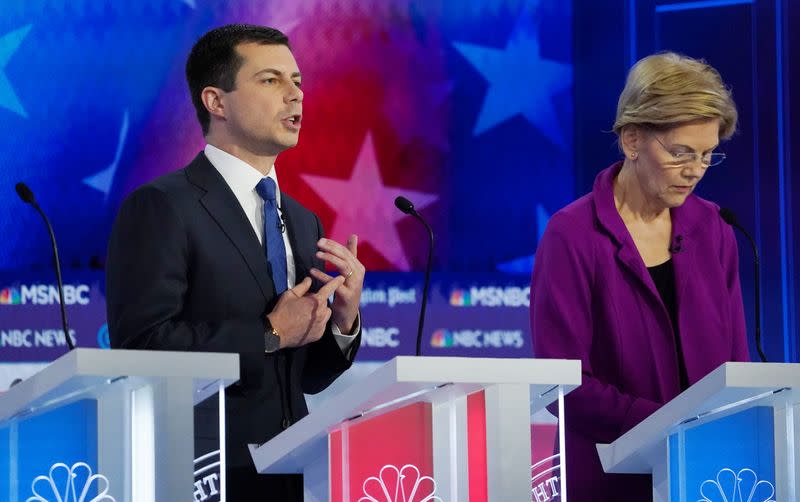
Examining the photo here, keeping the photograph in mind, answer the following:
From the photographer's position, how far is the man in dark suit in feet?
8.55

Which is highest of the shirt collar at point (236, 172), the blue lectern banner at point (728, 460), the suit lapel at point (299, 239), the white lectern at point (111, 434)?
the shirt collar at point (236, 172)

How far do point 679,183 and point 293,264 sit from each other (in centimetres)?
88

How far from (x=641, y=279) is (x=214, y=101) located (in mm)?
986

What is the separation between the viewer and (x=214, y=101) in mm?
2994

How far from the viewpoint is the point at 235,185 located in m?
2.88

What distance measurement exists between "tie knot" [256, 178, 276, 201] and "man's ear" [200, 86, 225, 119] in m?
0.19

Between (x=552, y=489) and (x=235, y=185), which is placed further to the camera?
(x=235, y=185)

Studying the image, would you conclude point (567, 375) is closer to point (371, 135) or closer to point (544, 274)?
point (544, 274)

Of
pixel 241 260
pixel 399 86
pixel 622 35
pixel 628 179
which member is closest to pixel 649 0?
pixel 622 35

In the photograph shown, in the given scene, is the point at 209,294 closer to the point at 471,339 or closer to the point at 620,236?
the point at 620,236

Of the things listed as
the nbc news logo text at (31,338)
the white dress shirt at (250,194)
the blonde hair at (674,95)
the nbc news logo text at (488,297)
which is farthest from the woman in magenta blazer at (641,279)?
the nbc news logo text at (31,338)

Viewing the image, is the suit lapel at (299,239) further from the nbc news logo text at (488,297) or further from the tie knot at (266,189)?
the nbc news logo text at (488,297)

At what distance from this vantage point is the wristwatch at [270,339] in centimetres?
264

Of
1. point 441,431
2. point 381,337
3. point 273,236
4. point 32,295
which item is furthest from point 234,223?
point 381,337
